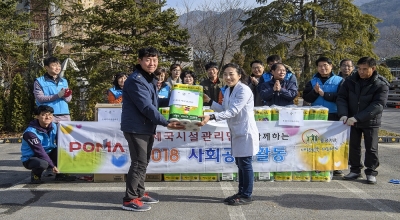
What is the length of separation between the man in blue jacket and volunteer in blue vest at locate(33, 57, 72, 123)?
2.02 m

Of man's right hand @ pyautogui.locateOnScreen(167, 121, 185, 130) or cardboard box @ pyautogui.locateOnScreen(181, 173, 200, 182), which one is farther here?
cardboard box @ pyautogui.locateOnScreen(181, 173, 200, 182)

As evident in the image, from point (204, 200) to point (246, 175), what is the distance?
2.39 ft

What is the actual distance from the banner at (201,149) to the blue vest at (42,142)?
19cm

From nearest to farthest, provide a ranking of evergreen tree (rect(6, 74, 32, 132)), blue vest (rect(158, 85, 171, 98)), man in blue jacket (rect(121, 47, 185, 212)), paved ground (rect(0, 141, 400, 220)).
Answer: man in blue jacket (rect(121, 47, 185, 212))
paved ground (rect(0, 141, 400, 220))
blue vest (rect(158, 85, 171, 98))
evergreen tree (rect(6, 74, 32, 132))

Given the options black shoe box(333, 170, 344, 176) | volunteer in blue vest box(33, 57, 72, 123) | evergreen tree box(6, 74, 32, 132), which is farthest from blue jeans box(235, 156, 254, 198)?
evergreen tree box(6, 74, 32, 132)

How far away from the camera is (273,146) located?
235 inches

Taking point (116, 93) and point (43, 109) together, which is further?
point (116, 93)

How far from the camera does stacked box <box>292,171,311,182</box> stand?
6.05 m

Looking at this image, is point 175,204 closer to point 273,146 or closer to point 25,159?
point 273,146

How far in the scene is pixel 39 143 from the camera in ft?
18.8

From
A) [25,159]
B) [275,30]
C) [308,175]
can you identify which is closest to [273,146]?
[308,175]

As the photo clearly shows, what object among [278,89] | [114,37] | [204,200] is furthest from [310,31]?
[204,200]

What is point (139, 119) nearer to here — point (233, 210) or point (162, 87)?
point (233, 210)

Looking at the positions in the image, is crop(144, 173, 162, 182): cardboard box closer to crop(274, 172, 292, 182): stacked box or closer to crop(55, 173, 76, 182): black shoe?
crop(55, 173, 76, 182): black shoe
